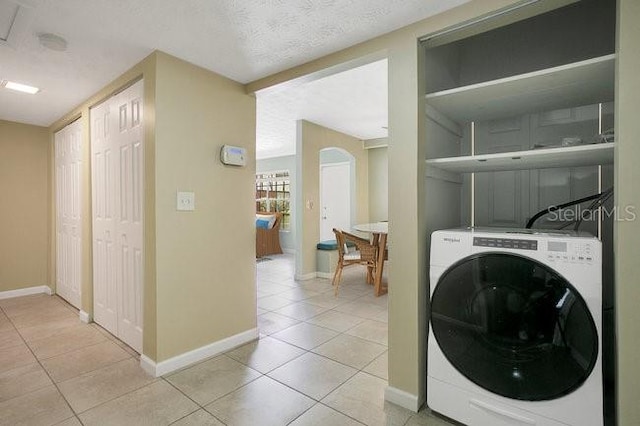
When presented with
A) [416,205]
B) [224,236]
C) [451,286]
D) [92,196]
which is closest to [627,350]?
[451,286]

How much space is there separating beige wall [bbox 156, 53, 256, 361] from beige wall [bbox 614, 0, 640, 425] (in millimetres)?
2426

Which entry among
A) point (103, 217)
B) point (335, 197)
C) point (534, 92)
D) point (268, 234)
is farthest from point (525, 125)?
point (268, 234)

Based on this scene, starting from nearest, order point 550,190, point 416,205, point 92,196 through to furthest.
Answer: point 416,205 < point 550,190 < point 92,196

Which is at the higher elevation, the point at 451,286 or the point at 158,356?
the point at 451,286

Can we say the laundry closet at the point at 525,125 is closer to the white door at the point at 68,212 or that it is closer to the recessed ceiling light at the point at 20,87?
the recessed ceiling light at the point at 20,87

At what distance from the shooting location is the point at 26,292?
14.3ft

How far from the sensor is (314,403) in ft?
6.39

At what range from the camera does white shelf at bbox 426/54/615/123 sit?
1.53 meters

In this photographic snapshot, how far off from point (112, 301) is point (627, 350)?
3.52 m

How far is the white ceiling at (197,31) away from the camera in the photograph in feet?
5.65

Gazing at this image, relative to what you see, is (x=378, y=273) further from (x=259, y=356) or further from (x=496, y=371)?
(x=496, y=371)

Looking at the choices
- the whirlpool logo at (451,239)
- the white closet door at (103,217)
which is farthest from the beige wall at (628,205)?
the white closet door at (103,217)

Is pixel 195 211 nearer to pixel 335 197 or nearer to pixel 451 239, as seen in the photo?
pixel 451 239

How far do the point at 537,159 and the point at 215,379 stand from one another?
243 cm
